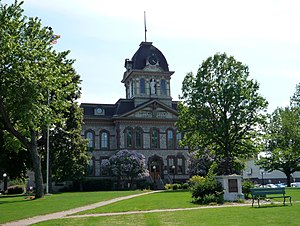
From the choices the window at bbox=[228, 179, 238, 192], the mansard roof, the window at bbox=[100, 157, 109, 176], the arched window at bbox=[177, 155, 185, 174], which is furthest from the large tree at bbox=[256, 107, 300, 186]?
the window at bbox=[228, 179, 238, 192]

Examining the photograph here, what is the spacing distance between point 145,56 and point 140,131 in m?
12.1

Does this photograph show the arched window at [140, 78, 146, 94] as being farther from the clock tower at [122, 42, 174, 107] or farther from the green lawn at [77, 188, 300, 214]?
the green lawn at [77, 188, 300, 214]

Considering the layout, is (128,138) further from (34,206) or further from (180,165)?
(34,206)

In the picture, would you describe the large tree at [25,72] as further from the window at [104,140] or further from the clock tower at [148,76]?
the clock tower at [148,76]

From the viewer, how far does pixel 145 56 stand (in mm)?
61062

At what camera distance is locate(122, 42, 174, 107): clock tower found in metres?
59.3

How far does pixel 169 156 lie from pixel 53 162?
20594mm

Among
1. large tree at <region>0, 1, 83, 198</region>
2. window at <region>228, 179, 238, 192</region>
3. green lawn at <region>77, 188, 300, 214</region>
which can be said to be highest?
large tree at <region>0, 1, 83, 198</region>

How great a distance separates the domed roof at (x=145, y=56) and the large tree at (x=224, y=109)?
20.8 m

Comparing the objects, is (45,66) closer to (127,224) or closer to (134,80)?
(127,224)

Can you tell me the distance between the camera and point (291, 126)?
52.0m

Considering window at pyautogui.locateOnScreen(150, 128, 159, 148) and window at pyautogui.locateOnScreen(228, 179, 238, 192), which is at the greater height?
window at pyautogui.locateOnScreen(150, 128, 159, 148)

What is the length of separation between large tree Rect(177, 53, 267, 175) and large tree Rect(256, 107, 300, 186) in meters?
14.2

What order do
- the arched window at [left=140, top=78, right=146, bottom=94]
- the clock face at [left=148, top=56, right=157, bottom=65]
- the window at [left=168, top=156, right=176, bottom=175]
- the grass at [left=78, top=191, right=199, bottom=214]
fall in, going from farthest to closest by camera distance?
the clock face at [left=148, top=56, right=157, bottom=65]
the arched window at [left=140, top=78, right=146, bottom=94]
the window at [left=168, top=156, right=176, bottom=175]
the grass at [left=78, top=191, right=199, bottom=214]
